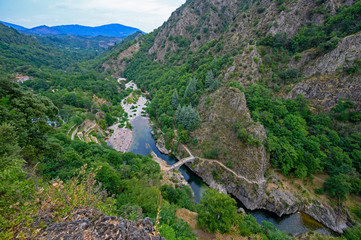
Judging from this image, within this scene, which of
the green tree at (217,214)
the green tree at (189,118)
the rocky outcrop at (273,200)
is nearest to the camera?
the green tree at (217,214)

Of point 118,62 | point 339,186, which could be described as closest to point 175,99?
point 339,186

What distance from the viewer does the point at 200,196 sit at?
99.6 ft

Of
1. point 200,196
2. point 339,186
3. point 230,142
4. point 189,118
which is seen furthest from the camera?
point 189,118

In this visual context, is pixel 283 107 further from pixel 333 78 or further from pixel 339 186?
pixel 339 186

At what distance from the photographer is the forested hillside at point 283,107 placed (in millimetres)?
28109

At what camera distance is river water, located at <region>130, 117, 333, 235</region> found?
2580 cm

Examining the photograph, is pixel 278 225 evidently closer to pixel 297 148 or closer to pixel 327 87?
pixel 297 148

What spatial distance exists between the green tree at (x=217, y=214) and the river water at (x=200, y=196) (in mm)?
12670

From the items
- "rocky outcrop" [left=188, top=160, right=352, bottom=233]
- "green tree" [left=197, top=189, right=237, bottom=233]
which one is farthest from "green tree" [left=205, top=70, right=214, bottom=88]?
"green tree" [left=197, top=189, right=237, bottom=233]

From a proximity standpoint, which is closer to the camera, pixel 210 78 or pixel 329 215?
pixel 329 215

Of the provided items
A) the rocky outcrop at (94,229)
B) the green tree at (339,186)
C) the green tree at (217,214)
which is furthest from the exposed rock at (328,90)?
the rocky outcrop at (94,229)

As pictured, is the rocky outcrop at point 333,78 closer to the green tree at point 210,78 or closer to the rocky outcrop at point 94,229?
the green tree at point 210,78

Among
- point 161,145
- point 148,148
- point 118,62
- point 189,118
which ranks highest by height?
point 118,62

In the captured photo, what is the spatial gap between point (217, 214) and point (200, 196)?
1384cm
